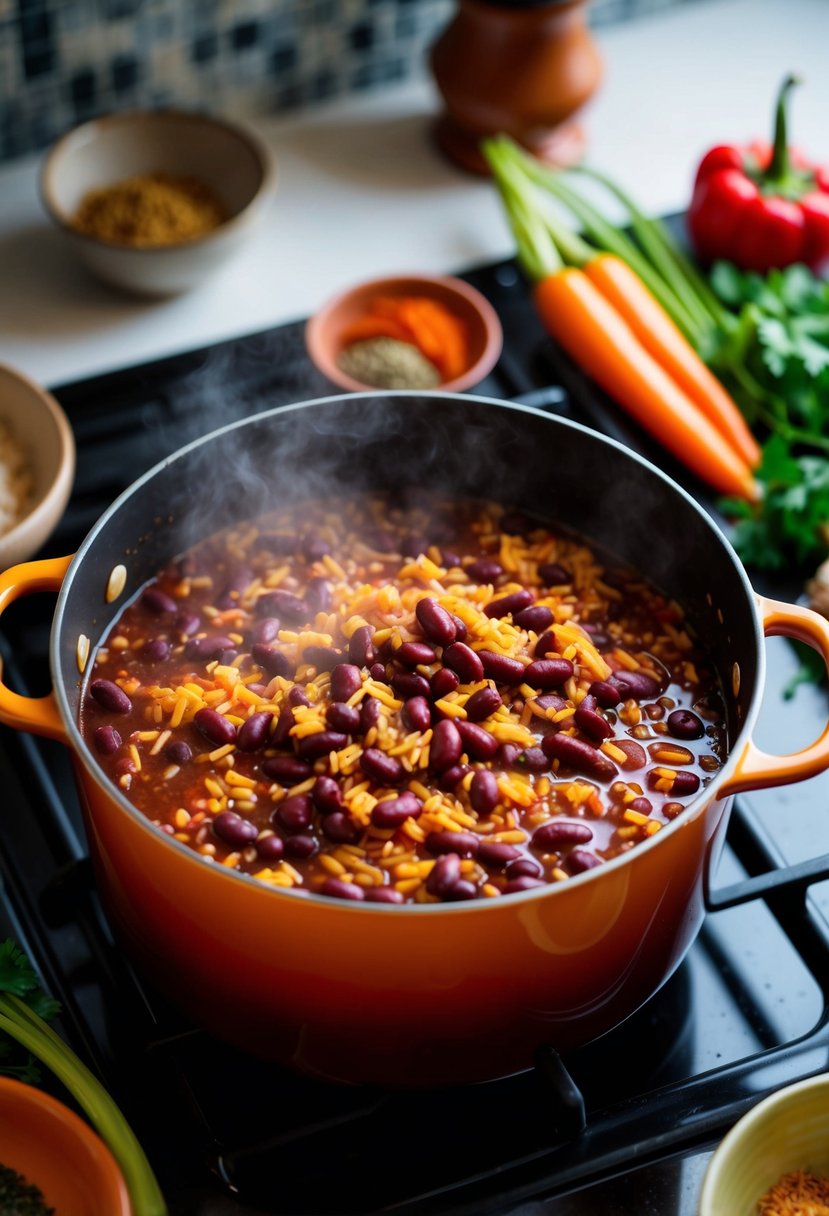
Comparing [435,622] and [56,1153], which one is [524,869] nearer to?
[435,622]

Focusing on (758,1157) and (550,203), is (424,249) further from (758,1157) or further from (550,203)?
(758,1157)

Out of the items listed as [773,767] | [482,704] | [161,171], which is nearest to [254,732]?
[482,704]

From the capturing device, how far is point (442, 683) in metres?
1.59

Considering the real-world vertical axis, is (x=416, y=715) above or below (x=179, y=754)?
above

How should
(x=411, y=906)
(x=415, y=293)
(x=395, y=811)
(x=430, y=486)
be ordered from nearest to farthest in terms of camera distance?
(x=411, y=906)
(x=395, y=811)
(x=430, y=486)
(x=415, y=293)

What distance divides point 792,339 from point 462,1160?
1462mm

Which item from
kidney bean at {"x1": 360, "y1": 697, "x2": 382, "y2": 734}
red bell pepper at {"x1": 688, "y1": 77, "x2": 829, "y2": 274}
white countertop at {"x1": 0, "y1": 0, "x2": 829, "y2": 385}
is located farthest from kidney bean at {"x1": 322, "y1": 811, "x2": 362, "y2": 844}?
red bell pepper at {"x1": 688, "y1": 77, "x2": 829, "y2": 274}

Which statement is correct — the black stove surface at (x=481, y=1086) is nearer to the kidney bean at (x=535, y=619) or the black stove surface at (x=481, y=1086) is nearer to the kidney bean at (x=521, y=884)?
the kidney bean at (x=521, y=884)

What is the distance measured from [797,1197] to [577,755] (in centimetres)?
51

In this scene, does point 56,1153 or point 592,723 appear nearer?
point 56,1153

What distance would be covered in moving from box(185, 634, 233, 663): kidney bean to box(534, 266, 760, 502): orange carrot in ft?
3.05

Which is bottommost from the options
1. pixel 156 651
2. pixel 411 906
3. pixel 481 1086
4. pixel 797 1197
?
pixel 481 1086

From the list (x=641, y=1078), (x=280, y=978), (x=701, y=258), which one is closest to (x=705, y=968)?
(x=641, y=1078)

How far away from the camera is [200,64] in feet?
9.14
